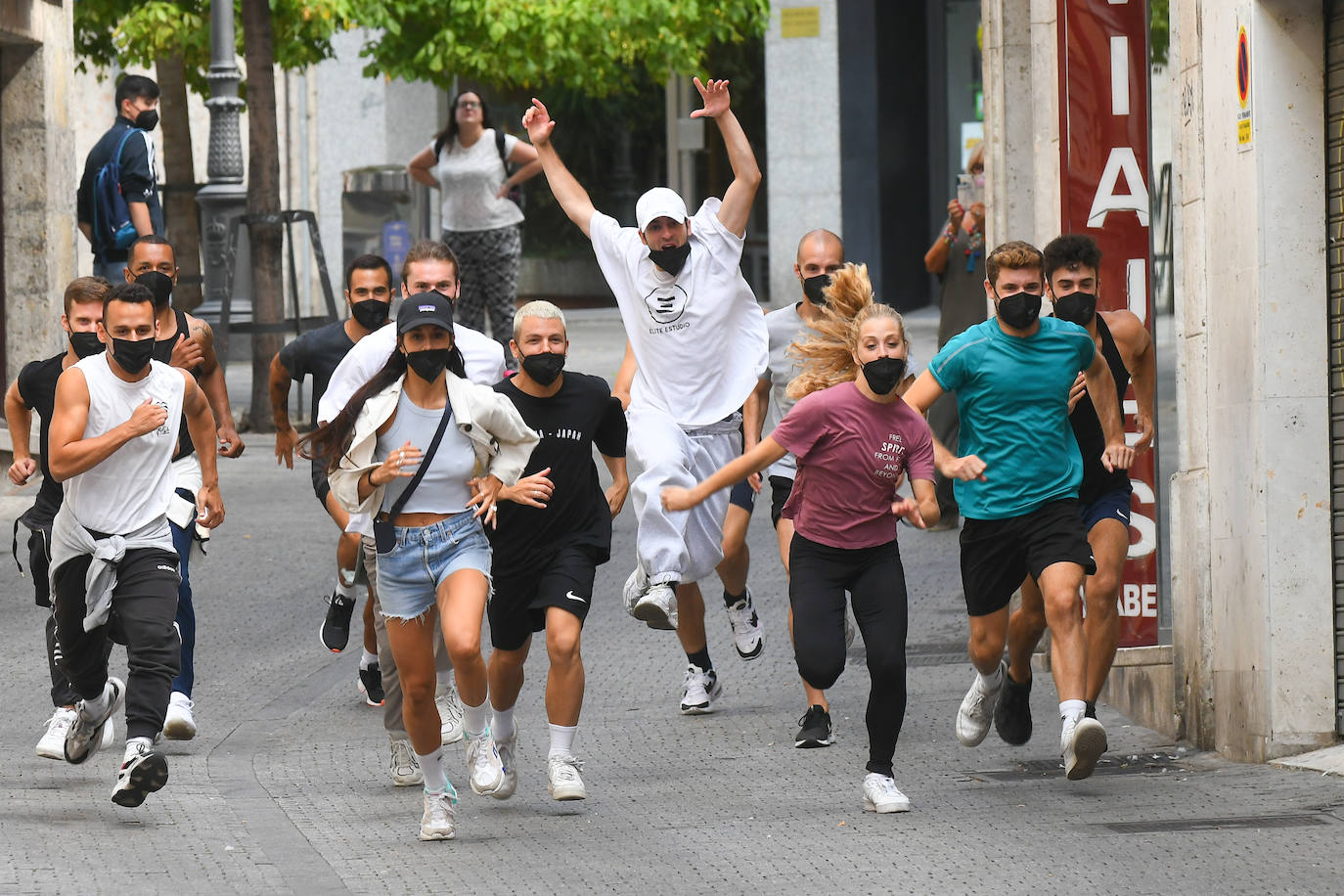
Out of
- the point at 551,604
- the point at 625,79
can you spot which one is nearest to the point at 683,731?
the point at 551,604

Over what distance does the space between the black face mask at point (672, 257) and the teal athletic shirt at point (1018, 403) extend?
1.30m

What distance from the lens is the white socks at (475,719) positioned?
7031mm

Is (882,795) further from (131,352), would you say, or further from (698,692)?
(131,352)

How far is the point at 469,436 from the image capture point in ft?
22.4

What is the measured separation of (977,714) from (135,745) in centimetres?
292

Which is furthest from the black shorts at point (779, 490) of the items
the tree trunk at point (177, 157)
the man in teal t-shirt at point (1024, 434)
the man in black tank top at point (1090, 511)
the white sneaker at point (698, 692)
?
the tree trunk at point (177, 157)

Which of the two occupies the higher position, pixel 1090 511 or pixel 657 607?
pixel 1090 511

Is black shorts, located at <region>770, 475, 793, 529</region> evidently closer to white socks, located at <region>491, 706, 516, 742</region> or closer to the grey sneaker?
white socks, located at <region>491, 706, 516, 742</region>

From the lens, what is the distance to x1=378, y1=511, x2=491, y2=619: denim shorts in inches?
267

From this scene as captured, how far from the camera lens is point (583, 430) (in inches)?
289

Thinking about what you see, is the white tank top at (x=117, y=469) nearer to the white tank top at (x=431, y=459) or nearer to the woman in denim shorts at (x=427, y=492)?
the woman in denim shorts at (x=427, y=492)

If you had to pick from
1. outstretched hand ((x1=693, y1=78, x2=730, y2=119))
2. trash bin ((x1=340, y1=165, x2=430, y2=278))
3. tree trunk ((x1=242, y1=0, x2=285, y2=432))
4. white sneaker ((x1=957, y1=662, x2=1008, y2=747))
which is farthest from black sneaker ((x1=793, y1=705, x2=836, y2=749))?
trash bin ((x1=340, y1=165, x2=430, y2=278))

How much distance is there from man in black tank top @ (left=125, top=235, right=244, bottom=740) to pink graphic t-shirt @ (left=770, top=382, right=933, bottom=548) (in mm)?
2359

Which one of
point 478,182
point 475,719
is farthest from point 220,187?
point 475,719
